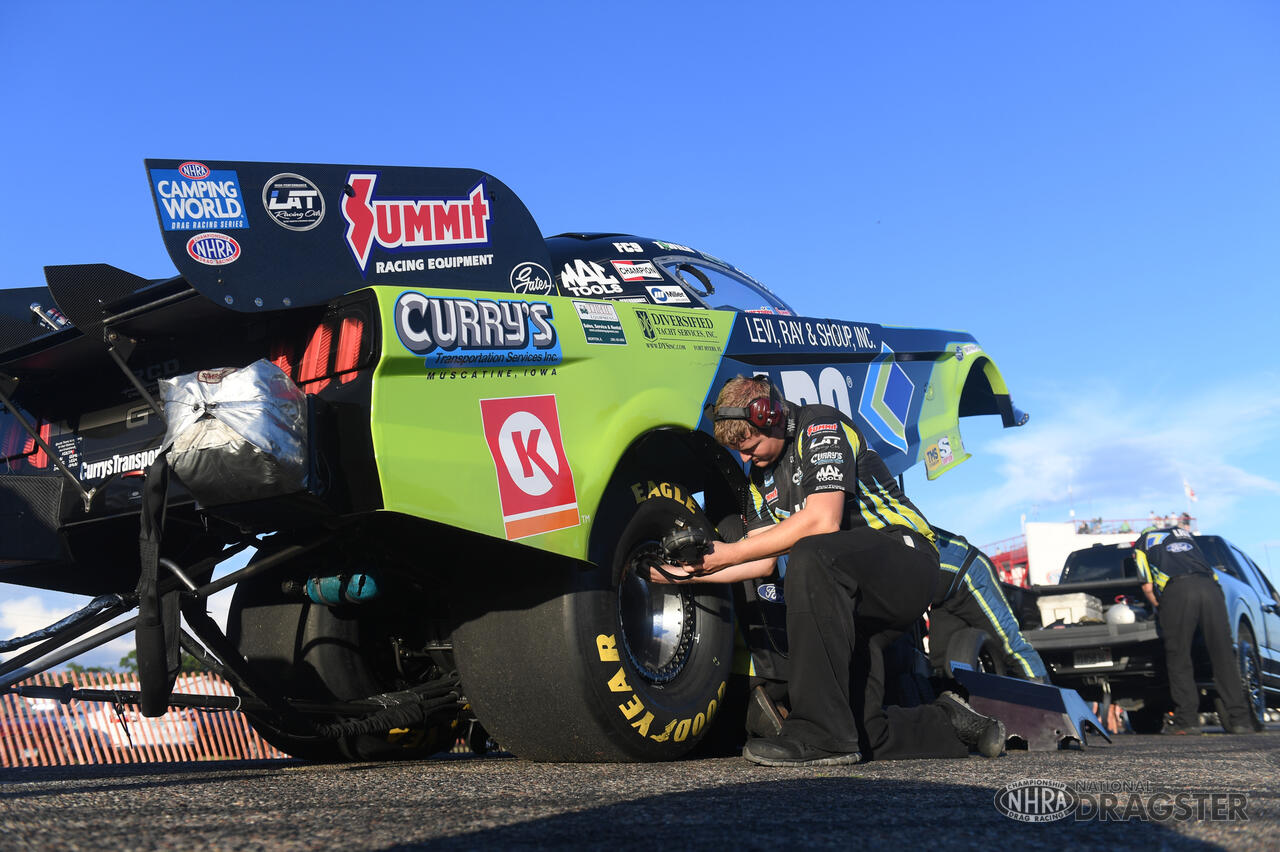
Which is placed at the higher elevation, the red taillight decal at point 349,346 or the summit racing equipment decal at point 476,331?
the summit racing equipment decal at point 476,331

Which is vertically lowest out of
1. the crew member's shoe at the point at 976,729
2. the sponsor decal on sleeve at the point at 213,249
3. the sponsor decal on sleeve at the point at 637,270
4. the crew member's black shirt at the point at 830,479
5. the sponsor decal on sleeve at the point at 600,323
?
the crew member's shoe at the point at 976,729

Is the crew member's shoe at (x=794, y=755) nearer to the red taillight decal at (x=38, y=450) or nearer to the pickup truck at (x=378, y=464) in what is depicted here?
the pickup truck at (x=378, y=464)

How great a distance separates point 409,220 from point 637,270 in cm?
133

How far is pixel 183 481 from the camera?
106 inches

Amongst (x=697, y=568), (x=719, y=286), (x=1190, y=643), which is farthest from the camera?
(x=1190, y=643)

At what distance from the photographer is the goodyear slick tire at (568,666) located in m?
3.23

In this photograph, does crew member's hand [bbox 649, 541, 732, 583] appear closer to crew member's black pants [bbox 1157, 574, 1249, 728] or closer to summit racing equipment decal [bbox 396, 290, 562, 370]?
summit racing equipment decal [bbox 396, 290, 562, 370]

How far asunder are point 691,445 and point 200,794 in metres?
1.94

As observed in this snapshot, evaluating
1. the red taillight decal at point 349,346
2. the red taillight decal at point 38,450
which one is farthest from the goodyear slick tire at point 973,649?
the red taillight decal at point 38,450

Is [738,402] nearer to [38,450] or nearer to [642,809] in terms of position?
[642,809]

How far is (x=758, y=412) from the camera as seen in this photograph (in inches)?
148

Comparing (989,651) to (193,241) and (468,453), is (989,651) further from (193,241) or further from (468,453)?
(193,241)

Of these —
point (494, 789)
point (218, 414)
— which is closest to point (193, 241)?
point (218, 414)

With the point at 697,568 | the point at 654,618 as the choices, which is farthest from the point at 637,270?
the point at 654,618
